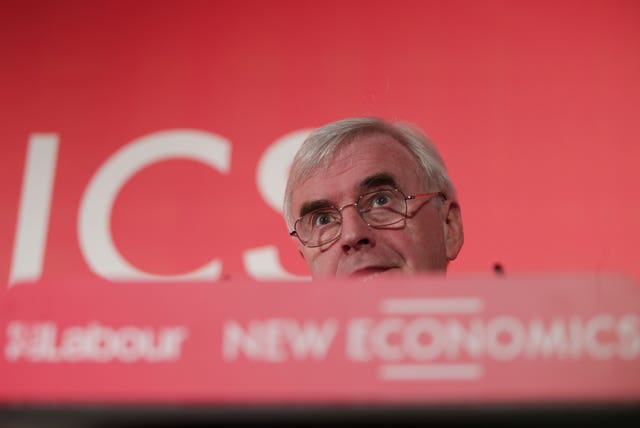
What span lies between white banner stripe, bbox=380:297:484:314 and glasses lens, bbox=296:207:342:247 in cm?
108

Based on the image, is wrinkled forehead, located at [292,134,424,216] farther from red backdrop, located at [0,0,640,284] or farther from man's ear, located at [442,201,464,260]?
red backdrop, located at [0,0,640,284]

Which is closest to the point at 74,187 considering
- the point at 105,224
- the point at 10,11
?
the point at 105,224

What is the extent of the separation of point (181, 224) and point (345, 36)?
781 mm

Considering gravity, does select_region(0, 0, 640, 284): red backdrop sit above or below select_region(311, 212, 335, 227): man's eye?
above

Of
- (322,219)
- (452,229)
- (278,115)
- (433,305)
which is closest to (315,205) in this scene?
(322,219)

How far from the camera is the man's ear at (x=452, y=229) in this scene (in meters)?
2.00

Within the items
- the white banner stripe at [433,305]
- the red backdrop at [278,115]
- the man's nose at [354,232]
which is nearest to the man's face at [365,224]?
the man's nose at [354,232]

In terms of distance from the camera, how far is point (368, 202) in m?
1.81

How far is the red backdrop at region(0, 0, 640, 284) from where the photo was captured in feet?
7.94

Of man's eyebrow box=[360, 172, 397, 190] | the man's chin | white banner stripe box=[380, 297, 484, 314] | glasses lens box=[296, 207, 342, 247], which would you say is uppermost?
man's eyebrow box=[360, 172, 397, 190]

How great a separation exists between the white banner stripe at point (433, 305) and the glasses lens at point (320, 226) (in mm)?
1076

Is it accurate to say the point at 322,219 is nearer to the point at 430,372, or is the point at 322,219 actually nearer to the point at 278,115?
the point at 278,115

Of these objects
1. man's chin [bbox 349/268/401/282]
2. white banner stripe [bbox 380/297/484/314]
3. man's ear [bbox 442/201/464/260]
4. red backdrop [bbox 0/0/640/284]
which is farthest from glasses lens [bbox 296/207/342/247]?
white banner stripe [bbox 380/297/484/314]

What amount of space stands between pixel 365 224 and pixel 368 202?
0.06 metres
